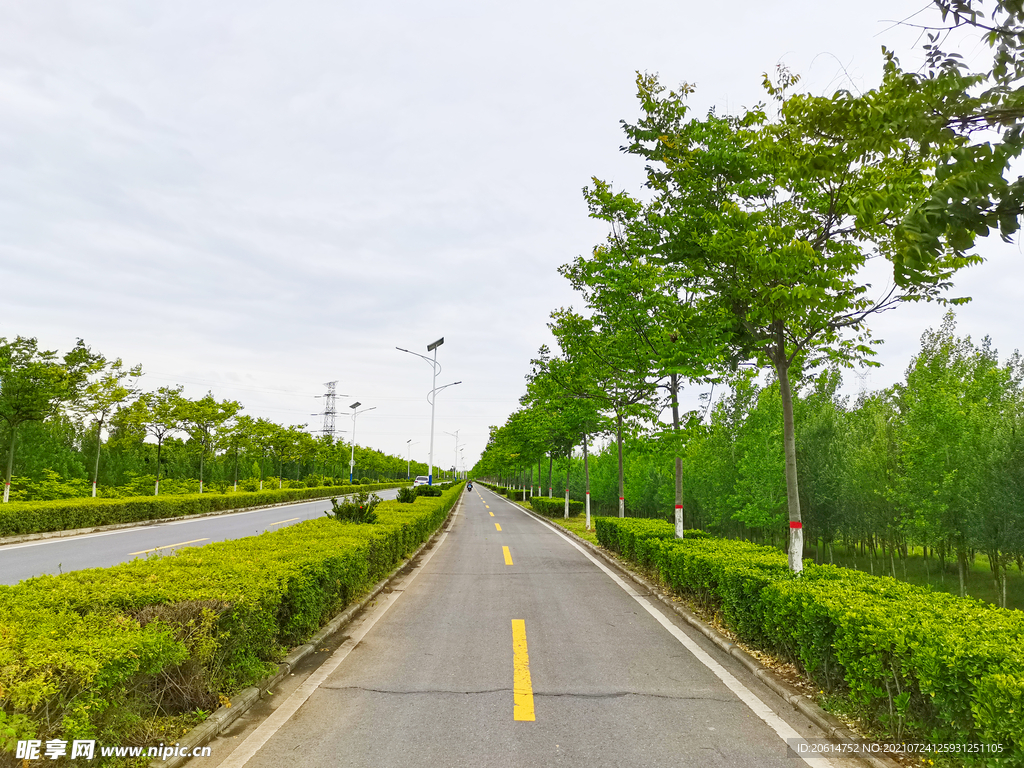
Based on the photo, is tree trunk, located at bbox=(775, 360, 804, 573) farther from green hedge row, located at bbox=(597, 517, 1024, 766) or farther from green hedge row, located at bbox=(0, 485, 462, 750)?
green hedge row, located at bbox=(0, 485, 462, 750)

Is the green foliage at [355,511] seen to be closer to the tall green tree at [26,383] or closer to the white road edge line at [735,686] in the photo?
the white road edge line at [735,686]

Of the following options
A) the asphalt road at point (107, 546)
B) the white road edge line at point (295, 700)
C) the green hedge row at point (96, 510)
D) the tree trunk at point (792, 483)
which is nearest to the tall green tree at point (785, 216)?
the tree trunk at point (792, 483)

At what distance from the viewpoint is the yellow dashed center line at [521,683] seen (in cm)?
431

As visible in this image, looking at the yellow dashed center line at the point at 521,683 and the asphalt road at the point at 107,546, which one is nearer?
the yellow dashed center line at the point at 521,683

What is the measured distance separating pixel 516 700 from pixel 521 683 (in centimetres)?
42

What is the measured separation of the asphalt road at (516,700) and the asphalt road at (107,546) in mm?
3954

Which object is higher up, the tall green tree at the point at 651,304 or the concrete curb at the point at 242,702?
the tall green tree at the point at 651,304

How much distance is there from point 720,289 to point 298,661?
6.97m

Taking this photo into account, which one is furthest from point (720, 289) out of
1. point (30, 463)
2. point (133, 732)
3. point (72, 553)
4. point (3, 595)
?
point (30, 463)

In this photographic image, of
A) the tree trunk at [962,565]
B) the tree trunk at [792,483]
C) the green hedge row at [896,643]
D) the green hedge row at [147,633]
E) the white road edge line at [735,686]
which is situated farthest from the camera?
the tree trunk at [962,565]

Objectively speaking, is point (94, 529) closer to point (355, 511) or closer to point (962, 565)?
point (355, 511)

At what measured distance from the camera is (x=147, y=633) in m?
3.55

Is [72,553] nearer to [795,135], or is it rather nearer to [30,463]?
[795,135]

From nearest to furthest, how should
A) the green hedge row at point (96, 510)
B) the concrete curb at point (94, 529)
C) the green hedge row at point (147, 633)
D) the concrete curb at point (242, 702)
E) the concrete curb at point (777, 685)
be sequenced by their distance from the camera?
the green hedge row at point (147, 633)
the concrete curb at point (242, 702)
the concrete curb at point (777, 685)
the concrete curb at point (94, 529)
the green hedge row at point (96, 510)
